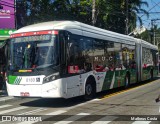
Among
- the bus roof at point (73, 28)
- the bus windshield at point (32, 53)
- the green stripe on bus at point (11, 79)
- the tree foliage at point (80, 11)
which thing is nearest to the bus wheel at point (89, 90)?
the bus roof at point (73, 28)

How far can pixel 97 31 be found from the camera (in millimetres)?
16953

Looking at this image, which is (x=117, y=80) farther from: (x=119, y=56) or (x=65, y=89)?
(x=65, y=89)

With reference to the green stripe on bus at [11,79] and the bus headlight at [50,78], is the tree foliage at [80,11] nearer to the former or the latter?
the green stripe on bus at [11,79]

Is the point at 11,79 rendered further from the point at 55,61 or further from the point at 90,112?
the point at 90,112

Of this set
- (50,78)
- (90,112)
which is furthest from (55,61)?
(90,112)

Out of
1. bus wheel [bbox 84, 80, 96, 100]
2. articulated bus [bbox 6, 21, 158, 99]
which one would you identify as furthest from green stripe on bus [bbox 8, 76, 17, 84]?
bus wheel [bbox 84, 80, 96, 100]

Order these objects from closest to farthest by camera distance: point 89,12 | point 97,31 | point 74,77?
point 74,77 < point 97,31 < point 89,12

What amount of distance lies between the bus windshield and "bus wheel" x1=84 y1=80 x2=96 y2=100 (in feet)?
8.90

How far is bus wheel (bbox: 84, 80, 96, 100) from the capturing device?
1527 cm

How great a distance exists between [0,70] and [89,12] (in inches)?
804

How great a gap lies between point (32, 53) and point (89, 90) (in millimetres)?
3356

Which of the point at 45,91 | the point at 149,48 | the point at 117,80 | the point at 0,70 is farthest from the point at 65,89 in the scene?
the point at 149,48

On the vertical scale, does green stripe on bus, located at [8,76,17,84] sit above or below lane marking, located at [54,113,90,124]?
above

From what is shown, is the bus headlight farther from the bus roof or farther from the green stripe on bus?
the bus roof
